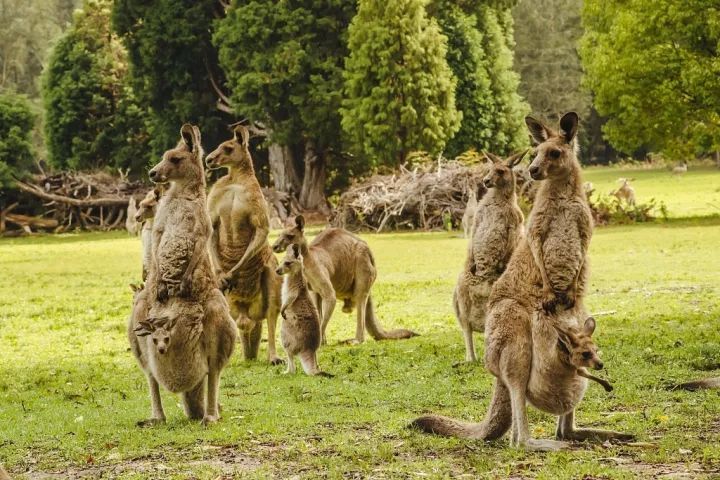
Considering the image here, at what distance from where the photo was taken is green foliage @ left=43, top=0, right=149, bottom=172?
45312 mm

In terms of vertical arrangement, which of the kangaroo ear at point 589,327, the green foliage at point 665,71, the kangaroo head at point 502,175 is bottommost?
the kangaroo ear at point 589,327

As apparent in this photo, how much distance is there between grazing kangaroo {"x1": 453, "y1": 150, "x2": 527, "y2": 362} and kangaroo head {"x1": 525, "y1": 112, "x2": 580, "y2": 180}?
3071mm

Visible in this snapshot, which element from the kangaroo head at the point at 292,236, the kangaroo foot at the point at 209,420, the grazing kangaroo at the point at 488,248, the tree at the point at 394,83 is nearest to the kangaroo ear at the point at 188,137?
the kangaroo foot at the point at 209,420

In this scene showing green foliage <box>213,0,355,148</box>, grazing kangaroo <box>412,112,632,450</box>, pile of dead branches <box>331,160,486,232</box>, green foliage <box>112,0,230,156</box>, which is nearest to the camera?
grazing kangaroo <box>412,112,632,450</box>

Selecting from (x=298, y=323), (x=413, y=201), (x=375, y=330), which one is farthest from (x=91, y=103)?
(x=298, y=323)

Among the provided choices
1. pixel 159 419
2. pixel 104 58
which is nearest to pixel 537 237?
pixel 159 419

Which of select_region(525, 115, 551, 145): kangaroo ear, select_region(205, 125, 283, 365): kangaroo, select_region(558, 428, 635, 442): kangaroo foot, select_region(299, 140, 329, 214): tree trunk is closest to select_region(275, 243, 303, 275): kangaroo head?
select_region(205, 125, 283, 365): kangaroo

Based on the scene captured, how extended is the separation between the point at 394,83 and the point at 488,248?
86.6 feet

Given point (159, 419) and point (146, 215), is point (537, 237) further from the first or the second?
point (146, 215)

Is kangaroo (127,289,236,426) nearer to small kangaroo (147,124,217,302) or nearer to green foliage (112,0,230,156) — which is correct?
small kangaroo (147,124,217,302)

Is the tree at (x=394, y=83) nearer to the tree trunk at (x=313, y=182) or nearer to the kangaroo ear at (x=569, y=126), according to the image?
the tree trunk at (x=313, y=182)

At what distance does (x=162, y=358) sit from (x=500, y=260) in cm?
383

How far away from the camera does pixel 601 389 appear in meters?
8.90

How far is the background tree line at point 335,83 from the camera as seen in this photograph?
30.6 m
